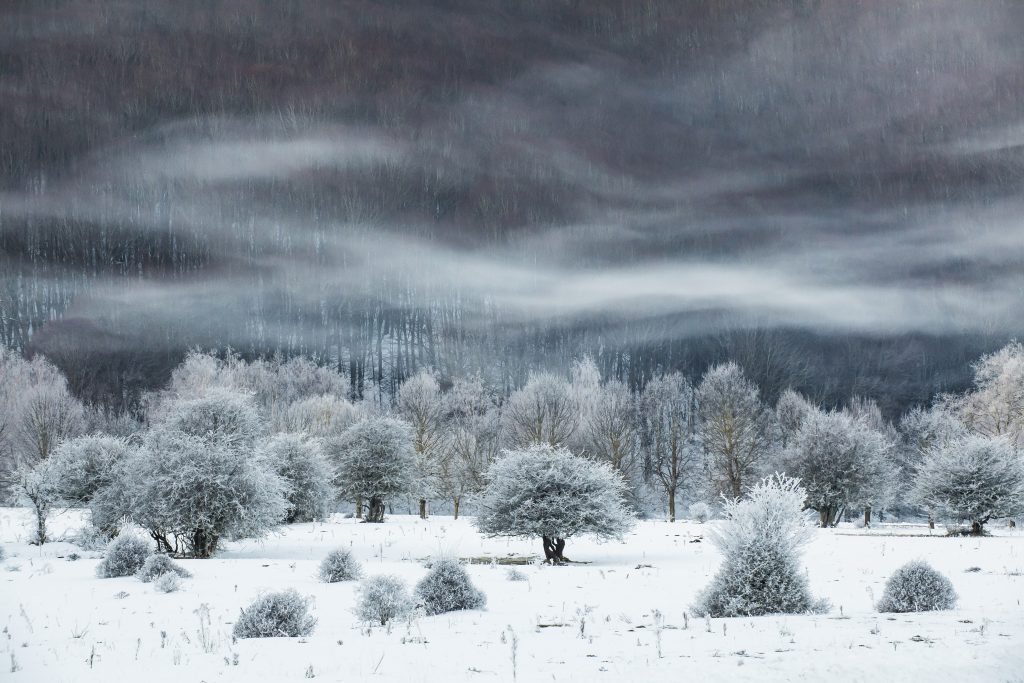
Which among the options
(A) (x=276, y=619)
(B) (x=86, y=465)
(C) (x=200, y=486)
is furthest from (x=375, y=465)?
(A) (x=276, y=619)

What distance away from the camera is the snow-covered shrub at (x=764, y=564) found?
44.9 feet

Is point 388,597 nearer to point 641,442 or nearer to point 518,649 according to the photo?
point 518,649

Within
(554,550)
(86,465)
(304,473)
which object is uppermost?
(86,465)

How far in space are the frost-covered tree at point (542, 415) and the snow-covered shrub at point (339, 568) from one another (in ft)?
154

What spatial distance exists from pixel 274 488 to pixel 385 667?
23222mm

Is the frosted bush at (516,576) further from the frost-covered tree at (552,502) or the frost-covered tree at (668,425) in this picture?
the frost-covered tree at (668,425)

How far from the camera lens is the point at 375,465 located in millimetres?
55312

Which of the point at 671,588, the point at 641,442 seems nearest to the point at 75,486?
the point at 671,588

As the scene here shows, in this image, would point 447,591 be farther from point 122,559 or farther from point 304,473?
point 304,473

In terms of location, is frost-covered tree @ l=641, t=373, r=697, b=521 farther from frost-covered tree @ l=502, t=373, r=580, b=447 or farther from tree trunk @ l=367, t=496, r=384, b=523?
tree trunk @ l=367, t=496, r=384, b=523

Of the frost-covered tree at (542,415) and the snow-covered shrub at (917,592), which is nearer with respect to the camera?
the snow-covered shrub at (917,592)

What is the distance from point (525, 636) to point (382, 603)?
2.65m

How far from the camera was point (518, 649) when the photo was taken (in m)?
10.9

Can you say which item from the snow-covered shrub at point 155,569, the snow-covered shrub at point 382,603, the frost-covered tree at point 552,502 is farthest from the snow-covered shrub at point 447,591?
the frost-covered tree at point 552,502
